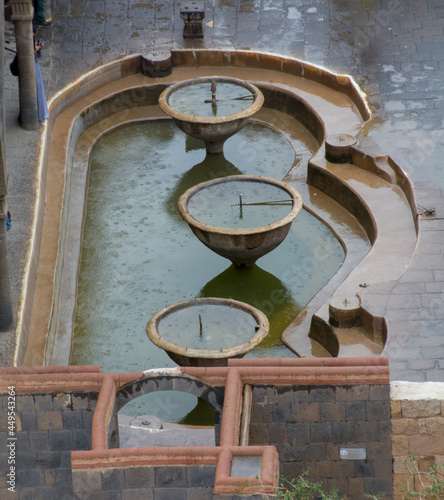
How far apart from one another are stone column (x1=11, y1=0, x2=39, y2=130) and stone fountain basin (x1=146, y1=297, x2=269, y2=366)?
540 cm

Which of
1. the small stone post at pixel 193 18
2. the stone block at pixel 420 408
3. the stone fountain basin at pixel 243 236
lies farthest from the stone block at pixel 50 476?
the small stone post at pixel 193 18

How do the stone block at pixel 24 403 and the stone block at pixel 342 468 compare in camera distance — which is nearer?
the stone block at pixel 24 403

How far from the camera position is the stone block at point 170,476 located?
8133 mm

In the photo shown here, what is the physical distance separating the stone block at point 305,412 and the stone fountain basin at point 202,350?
2.27 metres

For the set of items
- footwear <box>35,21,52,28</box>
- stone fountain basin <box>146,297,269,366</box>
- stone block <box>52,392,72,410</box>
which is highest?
stone block <box>52,392,72,410</box>

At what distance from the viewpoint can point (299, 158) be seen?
680 inches

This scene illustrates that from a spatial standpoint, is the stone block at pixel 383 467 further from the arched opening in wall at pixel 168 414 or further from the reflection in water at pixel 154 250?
the reflection in water at pixel 154 250

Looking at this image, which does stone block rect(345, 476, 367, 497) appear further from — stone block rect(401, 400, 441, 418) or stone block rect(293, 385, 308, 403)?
stone block rect(293, 385, 308, 403)

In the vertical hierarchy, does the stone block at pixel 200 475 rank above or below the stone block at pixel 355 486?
above

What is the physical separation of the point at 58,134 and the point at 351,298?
662cm

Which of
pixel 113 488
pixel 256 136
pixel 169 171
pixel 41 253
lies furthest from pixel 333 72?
pixel 113 488

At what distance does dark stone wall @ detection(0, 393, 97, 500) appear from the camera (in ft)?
30.5

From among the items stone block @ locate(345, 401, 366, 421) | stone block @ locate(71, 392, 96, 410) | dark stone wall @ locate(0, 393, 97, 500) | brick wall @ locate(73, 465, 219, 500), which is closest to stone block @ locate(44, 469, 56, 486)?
dark stone wall @ locate(0, 393, 97, 500)

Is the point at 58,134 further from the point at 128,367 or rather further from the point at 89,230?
the point at 128,367
